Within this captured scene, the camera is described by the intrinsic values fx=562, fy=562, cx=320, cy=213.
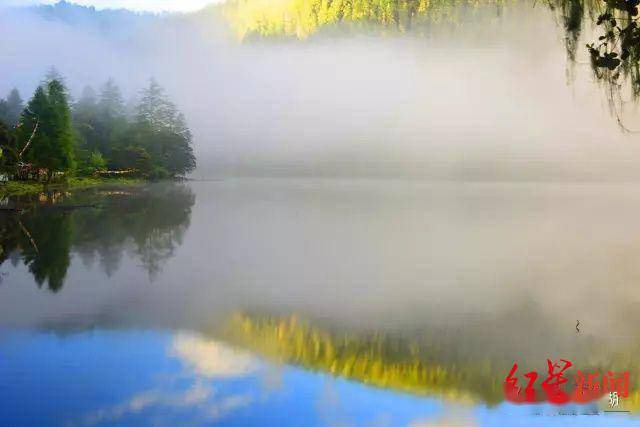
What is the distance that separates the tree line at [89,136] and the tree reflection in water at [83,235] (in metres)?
8.12

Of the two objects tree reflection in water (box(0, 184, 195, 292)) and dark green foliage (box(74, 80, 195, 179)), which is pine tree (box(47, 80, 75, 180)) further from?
tree reflection in water (box(0, 184, 195, 292))

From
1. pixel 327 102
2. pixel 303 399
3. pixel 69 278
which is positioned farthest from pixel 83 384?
pixel 327 102

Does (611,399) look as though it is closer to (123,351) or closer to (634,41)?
(634,41)

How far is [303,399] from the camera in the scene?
6.59 meters

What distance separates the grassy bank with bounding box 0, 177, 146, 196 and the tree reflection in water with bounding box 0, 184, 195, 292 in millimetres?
6097

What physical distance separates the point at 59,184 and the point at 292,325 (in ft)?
121

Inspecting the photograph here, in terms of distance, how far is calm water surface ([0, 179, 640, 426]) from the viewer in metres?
6.40

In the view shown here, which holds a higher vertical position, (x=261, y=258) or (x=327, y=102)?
(x=327, y=102)

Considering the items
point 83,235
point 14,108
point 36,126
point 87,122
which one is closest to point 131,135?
point 87,122

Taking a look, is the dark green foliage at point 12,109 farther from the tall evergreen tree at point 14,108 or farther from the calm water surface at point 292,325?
the calm water surface at point 292,325

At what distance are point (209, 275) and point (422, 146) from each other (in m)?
132

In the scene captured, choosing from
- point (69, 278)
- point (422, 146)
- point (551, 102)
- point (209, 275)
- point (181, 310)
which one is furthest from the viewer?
point (551, 102)

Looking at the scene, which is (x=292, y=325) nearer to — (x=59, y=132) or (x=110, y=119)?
(x=59, y=132)

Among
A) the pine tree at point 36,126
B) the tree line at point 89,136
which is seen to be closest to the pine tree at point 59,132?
the tree line at point 89,136
